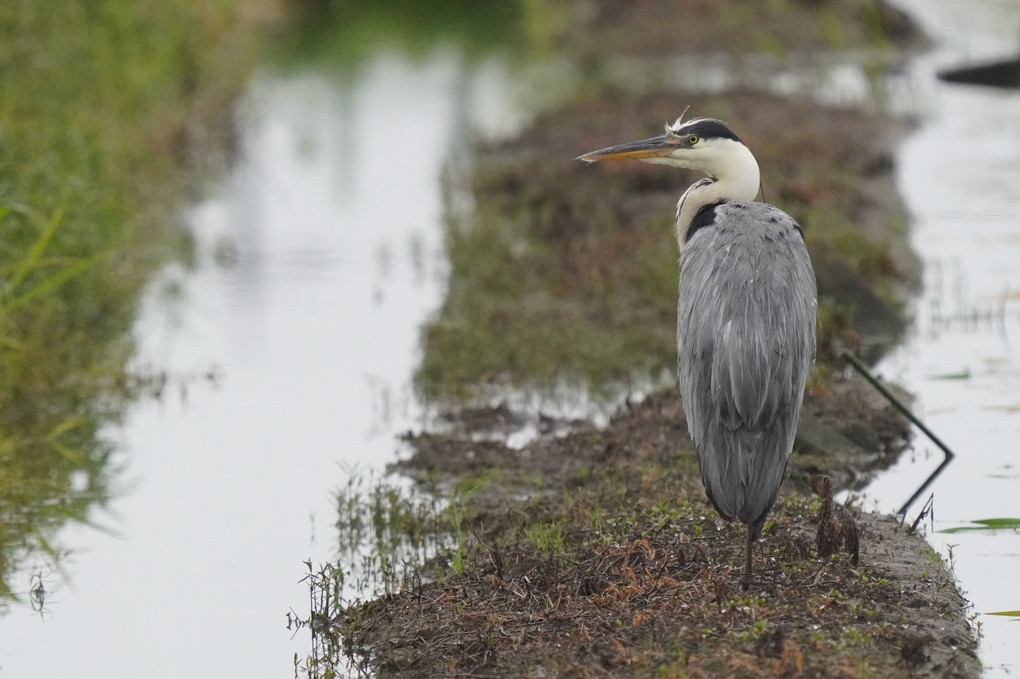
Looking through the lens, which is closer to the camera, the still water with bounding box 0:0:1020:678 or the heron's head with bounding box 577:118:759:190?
the still water with bounding box 0:0:1020:678

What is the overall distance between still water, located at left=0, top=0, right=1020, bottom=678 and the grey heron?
3.24 feet

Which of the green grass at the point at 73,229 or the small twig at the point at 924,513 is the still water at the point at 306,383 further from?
the green grass at the point at 73,229

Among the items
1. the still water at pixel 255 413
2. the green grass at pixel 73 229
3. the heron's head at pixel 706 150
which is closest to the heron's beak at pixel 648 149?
the heron's head at pixel 706 150

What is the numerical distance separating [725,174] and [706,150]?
0.41 ft

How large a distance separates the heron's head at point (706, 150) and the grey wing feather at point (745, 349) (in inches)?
13.4

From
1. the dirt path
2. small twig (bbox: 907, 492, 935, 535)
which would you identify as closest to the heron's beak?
the dirt path

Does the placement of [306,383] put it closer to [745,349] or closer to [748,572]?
[745,349]

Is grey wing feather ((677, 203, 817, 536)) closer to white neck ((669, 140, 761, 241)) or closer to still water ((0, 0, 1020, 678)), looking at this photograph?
white neck ((669, 140, 761, 241))

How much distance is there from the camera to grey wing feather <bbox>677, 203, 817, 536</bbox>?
522cm

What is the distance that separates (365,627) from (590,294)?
5176 mm

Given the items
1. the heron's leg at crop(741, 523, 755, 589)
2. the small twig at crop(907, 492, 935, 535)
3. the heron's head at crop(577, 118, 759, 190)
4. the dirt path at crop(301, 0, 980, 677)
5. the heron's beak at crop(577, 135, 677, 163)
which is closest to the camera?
the dirt path at crop(301, 0, 980, 677)

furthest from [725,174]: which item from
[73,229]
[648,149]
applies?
[73,229]

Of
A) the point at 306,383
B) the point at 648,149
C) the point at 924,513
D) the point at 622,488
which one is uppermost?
the point at 306,383

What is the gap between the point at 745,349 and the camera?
538 cm
